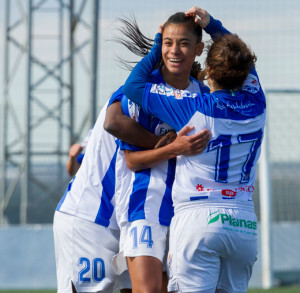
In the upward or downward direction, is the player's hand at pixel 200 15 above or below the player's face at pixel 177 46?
above

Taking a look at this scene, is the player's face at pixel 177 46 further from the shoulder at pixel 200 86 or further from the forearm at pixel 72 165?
the forearm at pixel 72 165

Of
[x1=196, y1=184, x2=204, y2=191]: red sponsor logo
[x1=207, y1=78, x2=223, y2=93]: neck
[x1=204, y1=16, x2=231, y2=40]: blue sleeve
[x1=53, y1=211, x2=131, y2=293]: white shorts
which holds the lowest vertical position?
[x1=53, y1=211, x2=131, y2=293]: white shorts

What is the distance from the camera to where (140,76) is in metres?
3.66

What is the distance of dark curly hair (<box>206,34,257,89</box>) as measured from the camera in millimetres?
3559

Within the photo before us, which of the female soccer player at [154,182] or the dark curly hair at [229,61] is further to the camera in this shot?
the female soccer player at [154,182]

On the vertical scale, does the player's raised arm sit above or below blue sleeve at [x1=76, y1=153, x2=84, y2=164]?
above

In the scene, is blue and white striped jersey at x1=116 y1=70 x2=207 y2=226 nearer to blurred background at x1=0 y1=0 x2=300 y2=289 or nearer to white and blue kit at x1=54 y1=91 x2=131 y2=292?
white and blue kit at x1=54 y1=91 x2=131 y2=292

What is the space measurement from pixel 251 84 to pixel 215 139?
1.26 ft

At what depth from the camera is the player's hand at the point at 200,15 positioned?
3.81 m

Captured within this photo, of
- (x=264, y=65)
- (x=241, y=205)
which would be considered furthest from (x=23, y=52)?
(x=241, y=205)

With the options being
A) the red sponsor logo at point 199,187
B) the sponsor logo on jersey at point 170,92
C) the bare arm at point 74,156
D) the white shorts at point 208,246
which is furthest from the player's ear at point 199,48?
the bare arm at point 74,156

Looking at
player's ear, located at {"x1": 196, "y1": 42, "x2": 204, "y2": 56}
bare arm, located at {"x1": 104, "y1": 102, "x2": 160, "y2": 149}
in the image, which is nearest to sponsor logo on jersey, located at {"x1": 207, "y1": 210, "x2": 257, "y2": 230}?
bare arm, located at {"x1": 104, "y1": 102, "x2": 160, "y2": 149}

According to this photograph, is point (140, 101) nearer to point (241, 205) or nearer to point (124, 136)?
point (124, 136)

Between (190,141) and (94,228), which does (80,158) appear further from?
(190,141)
